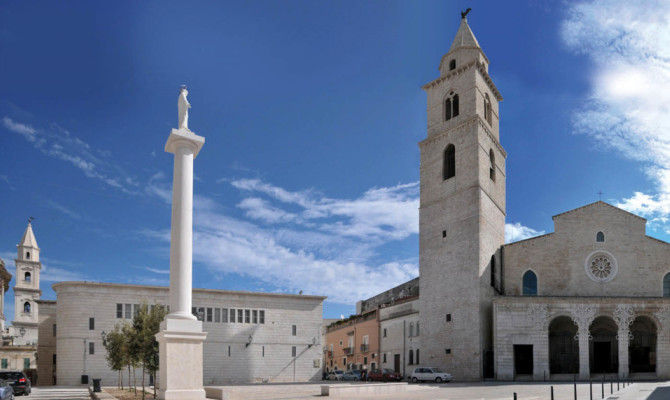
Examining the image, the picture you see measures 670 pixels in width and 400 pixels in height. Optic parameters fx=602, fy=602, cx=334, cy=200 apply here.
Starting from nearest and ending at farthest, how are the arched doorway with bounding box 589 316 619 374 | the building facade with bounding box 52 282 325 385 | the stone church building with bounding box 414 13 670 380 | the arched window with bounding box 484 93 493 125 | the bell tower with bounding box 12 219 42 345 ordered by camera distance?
1. the stone church building with bounding box 414 13 670 380
2. the building facade with bounding box 52 282 325 385
3. the arched doorway with bounding box 589 316 619 374
4. the arched window with bounding box 484 93 493 125
5. the bell tower with bounding box 12 219 42 345

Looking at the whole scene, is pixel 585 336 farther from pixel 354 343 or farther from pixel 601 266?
pixel 354 343

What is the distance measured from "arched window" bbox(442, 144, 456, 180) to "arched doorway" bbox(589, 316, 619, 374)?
14.8 m

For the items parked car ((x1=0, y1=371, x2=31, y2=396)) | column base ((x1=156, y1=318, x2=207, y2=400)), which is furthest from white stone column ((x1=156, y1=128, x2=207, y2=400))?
parked car ((x1=0, y1=371, x2=31, y2=396))

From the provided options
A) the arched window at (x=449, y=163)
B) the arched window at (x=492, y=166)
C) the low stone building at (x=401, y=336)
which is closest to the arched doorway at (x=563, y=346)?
the low stone building at (x=401, y=336)

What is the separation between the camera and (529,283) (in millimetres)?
44469

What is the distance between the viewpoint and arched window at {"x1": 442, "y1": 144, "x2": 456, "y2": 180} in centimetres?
4722

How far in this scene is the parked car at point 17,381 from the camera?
29109 millimetres

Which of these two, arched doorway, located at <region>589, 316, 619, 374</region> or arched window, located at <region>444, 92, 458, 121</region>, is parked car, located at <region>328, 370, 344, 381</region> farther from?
arched window, located at <region>444, 92, 458, 121</region>

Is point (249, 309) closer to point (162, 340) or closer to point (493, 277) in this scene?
point (493, 277)

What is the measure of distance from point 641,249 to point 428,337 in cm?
1641

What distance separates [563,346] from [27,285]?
6817cm

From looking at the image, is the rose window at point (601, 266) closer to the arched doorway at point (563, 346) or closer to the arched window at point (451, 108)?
the arched doorway at point (563, 346)

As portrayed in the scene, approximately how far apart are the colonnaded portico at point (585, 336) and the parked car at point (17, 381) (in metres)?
27.9

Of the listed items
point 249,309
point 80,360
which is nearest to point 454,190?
point 249,309
